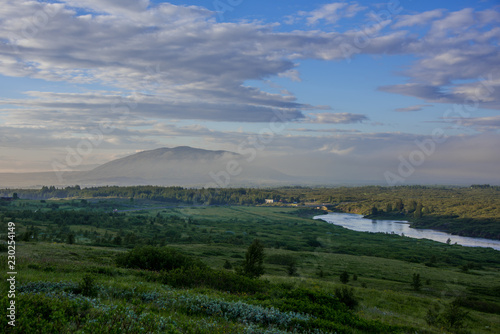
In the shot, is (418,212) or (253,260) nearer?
(253,260)

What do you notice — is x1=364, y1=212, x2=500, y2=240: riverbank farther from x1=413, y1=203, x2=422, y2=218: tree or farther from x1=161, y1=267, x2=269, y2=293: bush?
x1=161, y1=267, x2=269, y2=293: bush

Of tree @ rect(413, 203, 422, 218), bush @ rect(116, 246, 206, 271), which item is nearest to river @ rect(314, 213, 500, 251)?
tree @ rect(413, 203, 422, 218)

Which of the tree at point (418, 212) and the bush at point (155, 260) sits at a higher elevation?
the bush at point (155, 260)

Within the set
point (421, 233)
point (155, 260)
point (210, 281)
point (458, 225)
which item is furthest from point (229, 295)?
point (458, 225)

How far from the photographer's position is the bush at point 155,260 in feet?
66.3

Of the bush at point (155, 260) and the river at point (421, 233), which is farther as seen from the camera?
the river at point (421, 233)

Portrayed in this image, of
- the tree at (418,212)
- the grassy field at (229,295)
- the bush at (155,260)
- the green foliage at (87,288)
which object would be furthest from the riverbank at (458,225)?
the green foliage at (87,288)

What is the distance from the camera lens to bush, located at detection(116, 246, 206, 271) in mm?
20219

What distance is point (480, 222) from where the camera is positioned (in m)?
148

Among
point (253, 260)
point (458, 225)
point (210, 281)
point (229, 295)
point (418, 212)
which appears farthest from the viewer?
point (418, 212)

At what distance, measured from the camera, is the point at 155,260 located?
20.9 meters

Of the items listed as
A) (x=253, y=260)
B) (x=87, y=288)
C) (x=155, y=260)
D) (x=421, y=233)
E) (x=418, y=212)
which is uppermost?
(x=87, y=288)

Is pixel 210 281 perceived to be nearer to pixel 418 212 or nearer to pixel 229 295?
pixel 229 295

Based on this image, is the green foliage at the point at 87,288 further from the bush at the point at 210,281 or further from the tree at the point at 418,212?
the tree at the point at 418,212
